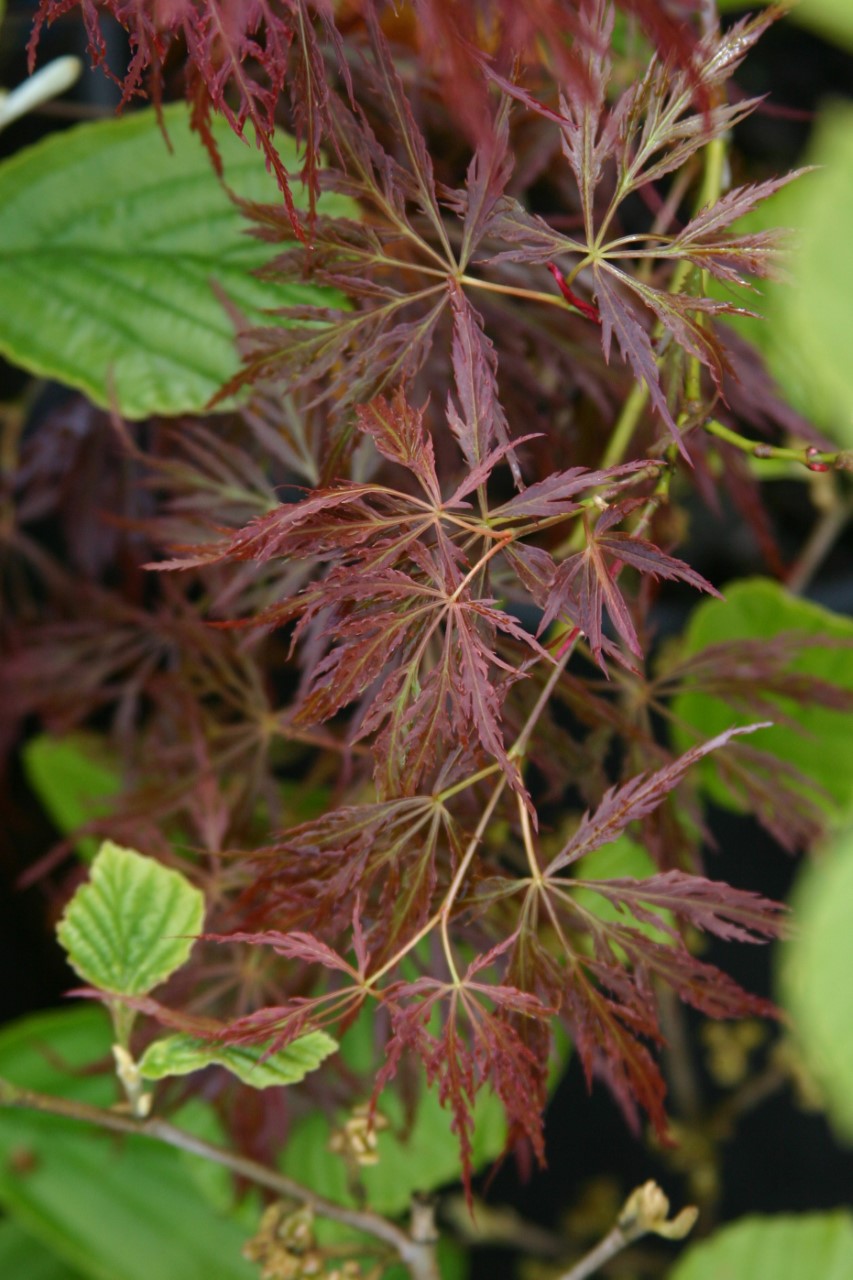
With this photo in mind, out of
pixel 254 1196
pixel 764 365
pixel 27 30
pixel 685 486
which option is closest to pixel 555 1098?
pixel 254 1196

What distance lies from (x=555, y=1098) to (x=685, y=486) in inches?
19.4

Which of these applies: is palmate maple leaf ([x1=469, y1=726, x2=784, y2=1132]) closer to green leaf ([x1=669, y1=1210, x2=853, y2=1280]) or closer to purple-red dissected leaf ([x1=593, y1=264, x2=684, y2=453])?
purple-red dissected leaf ([x1=593, y1=264, x2=684, y2=453])

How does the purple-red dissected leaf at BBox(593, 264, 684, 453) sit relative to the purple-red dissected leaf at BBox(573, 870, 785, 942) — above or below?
above

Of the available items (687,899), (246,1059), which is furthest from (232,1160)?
(687,899)

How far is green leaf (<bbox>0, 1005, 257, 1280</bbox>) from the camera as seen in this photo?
0.68 meters

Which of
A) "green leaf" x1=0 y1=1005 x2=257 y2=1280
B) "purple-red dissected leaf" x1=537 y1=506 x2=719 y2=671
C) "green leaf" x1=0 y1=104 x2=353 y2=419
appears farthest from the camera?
"green leaf" x1=0 y1=1005 x2=257 y2=1280

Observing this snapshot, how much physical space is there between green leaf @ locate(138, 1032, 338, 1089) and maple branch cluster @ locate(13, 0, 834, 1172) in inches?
0.4

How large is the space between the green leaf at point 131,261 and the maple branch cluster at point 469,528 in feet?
0.13

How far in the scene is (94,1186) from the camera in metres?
0.71

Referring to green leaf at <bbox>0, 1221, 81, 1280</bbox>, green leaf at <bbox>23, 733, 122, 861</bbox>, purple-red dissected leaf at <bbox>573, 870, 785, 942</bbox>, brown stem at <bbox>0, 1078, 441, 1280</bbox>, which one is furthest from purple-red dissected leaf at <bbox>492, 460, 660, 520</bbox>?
green leaf at <bbox>0, 1221, 81, 1280</bbox>

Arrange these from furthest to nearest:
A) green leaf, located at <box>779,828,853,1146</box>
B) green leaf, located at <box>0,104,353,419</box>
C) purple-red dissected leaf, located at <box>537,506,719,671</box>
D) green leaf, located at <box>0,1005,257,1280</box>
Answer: green leaf, located at <box>0,1005,257,1280</box>, green leaf, located at <box>0,104,353,419</box>, purple-red dissected leaf, located at <box>537,506,719,671</box>, green leaf, located at <box>779,828,853,1146</box>

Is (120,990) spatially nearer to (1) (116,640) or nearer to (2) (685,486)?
(1) (116,640)

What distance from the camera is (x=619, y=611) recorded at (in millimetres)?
326

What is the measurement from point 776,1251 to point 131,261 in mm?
639
